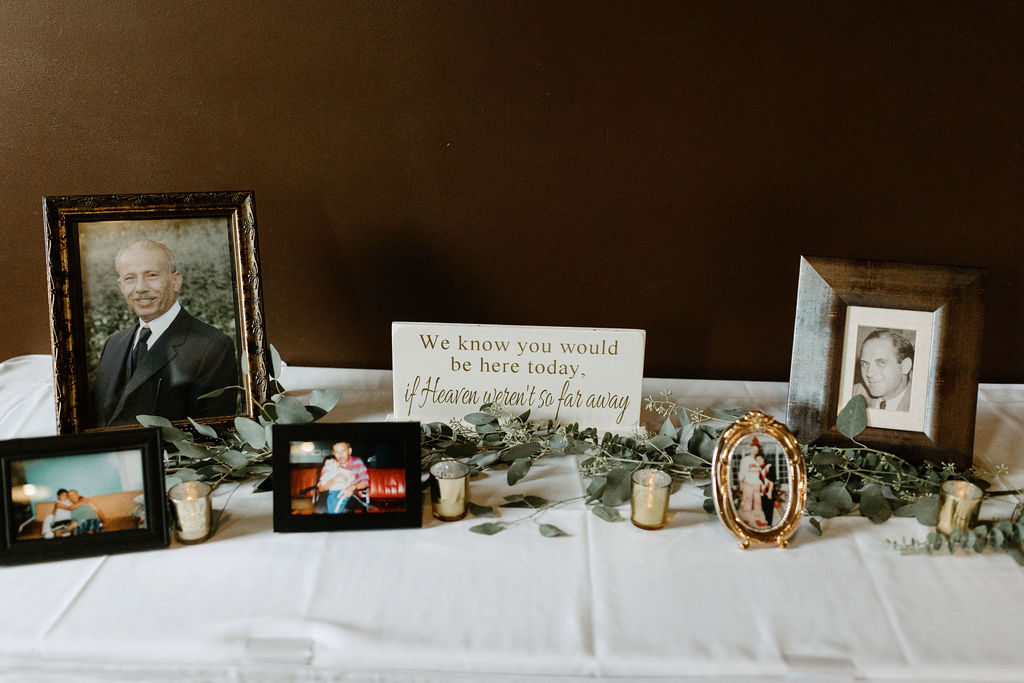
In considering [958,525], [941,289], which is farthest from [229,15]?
[958,525]

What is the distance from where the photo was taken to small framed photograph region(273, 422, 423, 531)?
0.88m

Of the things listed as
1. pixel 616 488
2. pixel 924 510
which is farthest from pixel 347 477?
pixel 924 510

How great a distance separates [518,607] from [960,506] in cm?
54

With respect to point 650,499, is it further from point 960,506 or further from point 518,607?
point 960,506

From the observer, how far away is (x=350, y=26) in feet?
3.90

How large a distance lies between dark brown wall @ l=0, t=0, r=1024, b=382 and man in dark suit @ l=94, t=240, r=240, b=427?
0.25m

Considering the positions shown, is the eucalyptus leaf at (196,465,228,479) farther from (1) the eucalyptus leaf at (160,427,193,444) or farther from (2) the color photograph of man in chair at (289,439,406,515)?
(2) the color photograph of man in chair at (289,439,406,515)

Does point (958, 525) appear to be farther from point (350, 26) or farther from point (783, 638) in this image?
point (350, 26)

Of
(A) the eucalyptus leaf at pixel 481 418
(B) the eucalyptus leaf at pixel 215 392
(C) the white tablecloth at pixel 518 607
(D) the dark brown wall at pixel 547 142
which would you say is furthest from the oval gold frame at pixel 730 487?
(B) the eucalyptus leaf at pixel 215 392

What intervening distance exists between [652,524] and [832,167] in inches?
27.7

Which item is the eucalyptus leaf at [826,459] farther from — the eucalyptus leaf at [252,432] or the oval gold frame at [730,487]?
the eucalyptus leaf at [252,432]

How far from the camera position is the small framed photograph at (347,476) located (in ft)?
2.89

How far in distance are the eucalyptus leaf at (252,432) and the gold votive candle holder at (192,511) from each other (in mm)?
161

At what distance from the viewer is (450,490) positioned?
2.98ft
